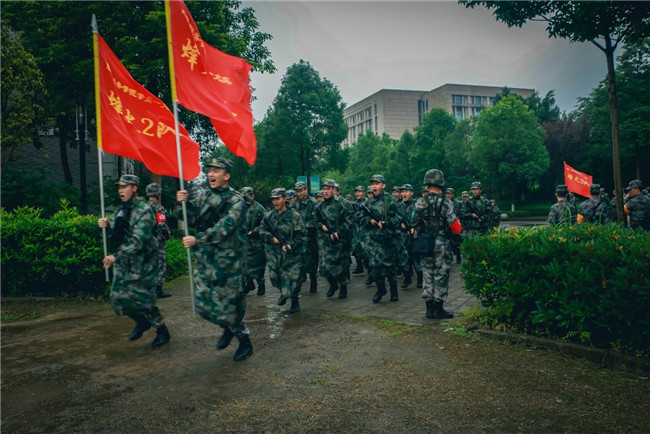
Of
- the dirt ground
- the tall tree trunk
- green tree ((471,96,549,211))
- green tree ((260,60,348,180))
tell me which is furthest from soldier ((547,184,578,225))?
green tree ((471,96,549,211))

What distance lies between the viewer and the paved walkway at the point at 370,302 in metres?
6.79

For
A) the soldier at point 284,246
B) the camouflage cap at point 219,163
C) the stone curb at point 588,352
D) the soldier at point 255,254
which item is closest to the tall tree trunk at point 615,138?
the stone curb at point 588,352

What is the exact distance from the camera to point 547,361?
4469mm

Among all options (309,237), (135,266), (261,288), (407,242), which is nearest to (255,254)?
(261,288)

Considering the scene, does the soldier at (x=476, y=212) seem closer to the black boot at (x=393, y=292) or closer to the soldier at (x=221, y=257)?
the black boot at (x=393, y=292)

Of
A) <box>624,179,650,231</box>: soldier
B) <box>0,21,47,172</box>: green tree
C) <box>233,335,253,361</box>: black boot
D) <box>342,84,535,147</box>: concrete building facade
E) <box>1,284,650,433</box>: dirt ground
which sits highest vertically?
<box>342,84,535,147</box>: concrete building facade

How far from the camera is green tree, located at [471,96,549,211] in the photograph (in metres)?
41.8

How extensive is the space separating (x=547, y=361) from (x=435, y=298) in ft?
6.56

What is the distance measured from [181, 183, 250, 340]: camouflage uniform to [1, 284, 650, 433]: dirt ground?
22.5 inches

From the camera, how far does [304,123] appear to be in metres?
33.8

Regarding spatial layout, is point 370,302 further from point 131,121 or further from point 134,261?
point 131,121

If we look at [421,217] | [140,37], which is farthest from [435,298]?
[140,37]

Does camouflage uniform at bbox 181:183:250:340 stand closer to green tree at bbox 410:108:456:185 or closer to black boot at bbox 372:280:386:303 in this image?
black boot at bbox 372:280:386:303

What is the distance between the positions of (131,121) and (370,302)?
4.92 meters
